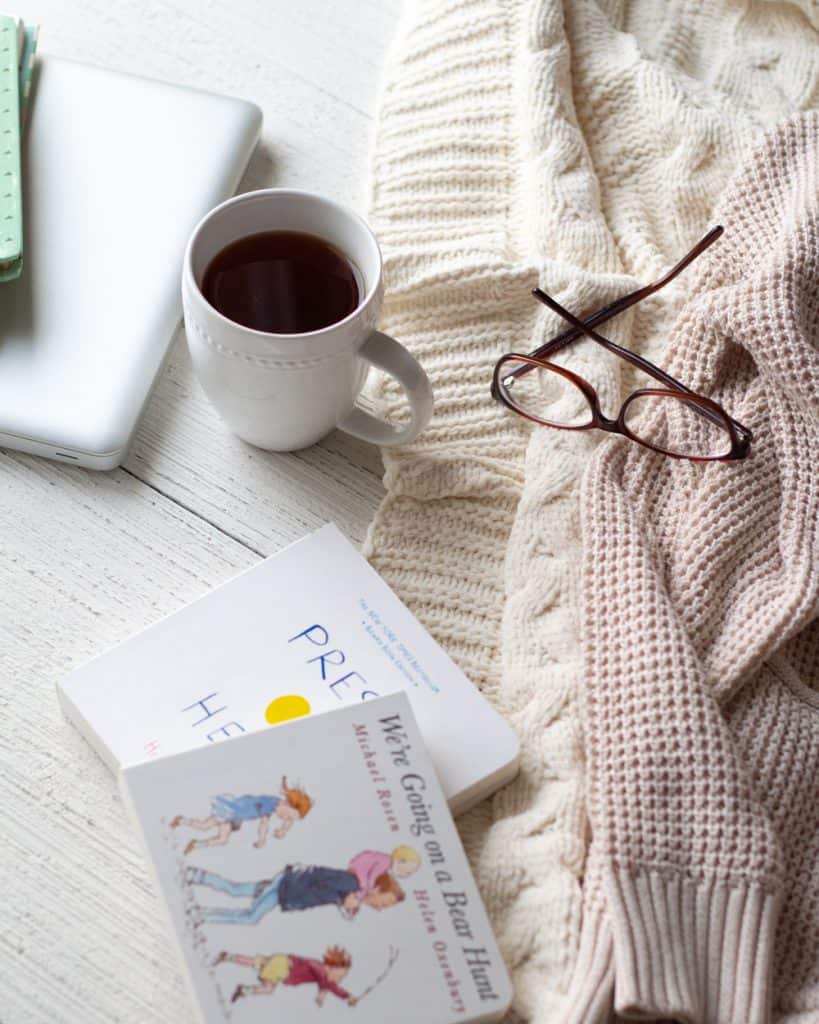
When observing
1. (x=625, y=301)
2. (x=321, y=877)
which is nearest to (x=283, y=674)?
(x=321, y=877)

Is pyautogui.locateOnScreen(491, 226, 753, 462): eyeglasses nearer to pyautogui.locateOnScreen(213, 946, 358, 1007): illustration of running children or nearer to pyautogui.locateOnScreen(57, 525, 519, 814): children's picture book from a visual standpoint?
pyautogui.locateOnScreen(57, 525, 519, 814): children's picture book

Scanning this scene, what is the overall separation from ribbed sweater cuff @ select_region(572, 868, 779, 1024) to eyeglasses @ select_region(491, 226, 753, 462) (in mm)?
252

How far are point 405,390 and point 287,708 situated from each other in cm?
20

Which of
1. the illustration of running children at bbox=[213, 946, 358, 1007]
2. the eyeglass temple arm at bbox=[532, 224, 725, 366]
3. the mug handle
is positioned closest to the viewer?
the illustration of running children at bbox=[213, 946, 358, 1007]

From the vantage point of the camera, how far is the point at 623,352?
28.2 inches

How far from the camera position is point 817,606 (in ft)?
2.02

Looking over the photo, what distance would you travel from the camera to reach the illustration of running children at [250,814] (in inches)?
21.3

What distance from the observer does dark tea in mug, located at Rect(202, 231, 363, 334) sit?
24.8 inches

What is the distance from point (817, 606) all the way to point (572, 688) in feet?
0.48

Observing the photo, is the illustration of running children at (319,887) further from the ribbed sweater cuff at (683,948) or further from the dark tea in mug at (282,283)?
the dark tea in mug at (282,283)

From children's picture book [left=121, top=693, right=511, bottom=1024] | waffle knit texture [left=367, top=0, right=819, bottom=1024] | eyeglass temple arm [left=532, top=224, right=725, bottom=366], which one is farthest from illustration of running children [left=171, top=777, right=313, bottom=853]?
eyeglass temple arm [left=532, top=224, right=725, bottom=366]

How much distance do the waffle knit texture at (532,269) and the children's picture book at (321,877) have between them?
51 mm

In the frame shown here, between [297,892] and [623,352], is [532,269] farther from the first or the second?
[297,892]

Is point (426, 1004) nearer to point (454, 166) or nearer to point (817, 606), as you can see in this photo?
point (817, 606)
